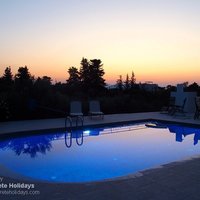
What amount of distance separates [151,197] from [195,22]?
33.4 ft

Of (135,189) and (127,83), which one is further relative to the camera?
(127,83)

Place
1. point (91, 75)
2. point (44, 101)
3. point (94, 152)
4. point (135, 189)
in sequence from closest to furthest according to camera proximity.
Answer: point (135, 189)
point (94, 152)
point (44, 101)
point (91, 75)

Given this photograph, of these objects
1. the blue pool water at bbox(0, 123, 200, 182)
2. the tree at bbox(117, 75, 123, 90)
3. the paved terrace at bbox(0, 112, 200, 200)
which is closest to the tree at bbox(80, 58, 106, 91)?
the tree at bbox(117, 75, 123, 90)

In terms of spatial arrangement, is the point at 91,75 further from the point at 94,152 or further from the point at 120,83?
the point at 94,152

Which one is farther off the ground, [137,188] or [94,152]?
[137,188]

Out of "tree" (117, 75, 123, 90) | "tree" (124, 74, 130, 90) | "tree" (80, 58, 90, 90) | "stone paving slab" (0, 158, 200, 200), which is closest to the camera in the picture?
"stone paving slab" (0, 158, 200, 200)

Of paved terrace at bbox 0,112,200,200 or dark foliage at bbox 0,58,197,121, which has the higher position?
dark foliage at bbox 0,58,197,121

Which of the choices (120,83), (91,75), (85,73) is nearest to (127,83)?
(120,83)

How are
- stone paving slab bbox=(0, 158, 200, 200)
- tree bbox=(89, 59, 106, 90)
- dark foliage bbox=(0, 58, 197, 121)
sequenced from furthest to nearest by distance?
tree bbox=(89, 59, 106, 90) → dark foliage bbox=(0, 58, 197, 121) → stone paving slab bbox=(0, 158, 200, 200)

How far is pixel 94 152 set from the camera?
6996mm

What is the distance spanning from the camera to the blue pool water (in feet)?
17.9

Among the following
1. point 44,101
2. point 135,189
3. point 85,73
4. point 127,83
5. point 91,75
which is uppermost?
point 85,73

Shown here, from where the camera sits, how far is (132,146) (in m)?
7.70

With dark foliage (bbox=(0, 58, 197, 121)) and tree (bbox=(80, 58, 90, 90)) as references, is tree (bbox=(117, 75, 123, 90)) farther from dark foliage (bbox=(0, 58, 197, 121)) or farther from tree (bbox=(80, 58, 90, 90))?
dark foliage (bbox=(0, 58, 197, 121))
